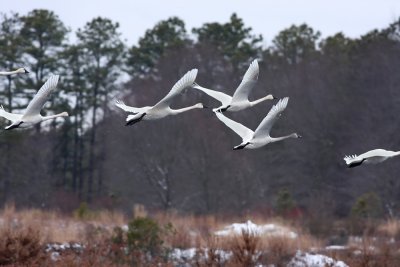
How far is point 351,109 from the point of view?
164 ft

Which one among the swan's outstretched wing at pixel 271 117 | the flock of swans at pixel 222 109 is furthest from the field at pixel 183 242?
the swan's outstretched wing at pixel 271 117

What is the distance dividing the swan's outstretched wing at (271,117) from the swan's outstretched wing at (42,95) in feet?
10.9

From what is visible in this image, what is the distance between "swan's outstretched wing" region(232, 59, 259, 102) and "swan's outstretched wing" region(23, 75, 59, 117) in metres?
Result: 3.28

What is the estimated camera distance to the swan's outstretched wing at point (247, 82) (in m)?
19.4

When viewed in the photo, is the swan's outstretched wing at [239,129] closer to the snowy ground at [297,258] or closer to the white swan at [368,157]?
the white swan at [368,157]

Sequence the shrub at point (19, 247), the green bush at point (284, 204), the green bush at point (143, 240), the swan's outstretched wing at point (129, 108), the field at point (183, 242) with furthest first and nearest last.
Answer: the green bush at point (284, 204)
the green bush at point (143, 240)
the field at point (183, 242)
the shrub at point (19, 247)
the swan's outstretched wing at point (129, 108)

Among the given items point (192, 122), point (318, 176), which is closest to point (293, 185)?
point (318, 176)

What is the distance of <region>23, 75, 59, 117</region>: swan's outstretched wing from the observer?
1819cm

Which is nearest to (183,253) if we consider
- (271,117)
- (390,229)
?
(390,229)

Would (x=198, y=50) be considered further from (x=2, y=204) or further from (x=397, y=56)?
(x=2, y=204)

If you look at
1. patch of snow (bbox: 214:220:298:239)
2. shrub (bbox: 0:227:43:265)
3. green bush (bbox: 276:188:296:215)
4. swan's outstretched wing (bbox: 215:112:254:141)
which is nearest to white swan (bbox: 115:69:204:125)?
swan's outstretched wing (bbox: 215:112:254:141)

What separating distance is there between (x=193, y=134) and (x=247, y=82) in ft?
89.4

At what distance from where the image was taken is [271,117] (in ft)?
60.4

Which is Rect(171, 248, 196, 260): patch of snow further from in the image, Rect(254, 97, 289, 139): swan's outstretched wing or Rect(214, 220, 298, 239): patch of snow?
Rect(254, 97, 289, 139): swan's outstretched wing
